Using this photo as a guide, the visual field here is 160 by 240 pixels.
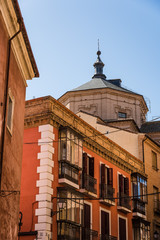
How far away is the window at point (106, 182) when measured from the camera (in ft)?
74.4

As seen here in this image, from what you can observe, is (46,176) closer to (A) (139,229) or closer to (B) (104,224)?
(B) (104,224)

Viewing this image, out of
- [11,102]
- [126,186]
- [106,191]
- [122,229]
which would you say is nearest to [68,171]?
[106,191]

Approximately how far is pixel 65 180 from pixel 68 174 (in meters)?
0.59

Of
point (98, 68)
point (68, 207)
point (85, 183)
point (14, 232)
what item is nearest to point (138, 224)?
point (85, 183)

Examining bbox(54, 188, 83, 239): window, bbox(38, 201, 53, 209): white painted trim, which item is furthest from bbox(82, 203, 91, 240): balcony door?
bbox(38, 201, 53, 209): white painted trim

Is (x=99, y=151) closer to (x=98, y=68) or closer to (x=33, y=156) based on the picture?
(x=33, y=156)

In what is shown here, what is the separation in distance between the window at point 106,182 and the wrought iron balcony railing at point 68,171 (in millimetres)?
3048

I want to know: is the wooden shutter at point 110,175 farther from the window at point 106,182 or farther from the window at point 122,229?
the window at point 122,229

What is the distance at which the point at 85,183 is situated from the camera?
20.8 metres

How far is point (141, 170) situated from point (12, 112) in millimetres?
17140

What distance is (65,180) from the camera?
18.9 metres

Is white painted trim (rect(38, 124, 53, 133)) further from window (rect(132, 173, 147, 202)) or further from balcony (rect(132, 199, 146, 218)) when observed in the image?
window (rect(132, 173, 147, 202))

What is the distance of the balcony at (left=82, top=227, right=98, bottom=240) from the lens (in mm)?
19848

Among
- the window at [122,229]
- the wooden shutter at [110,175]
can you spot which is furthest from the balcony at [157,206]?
the wooden shutter at [110,175]
